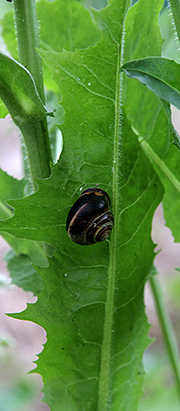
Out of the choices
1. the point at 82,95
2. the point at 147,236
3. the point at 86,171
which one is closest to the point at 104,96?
the point at 82,95

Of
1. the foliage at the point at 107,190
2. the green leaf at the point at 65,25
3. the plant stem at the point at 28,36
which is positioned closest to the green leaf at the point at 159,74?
the foliage at the point at 107,190

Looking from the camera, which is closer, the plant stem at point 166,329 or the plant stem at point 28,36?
the plant stem at point 28,36

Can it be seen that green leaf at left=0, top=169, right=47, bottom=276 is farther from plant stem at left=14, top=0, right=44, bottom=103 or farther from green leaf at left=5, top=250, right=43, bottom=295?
plant stem at left=14, top=0, right=44, bottom=103

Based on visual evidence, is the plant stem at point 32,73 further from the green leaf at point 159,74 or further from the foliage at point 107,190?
the green leaf at point 159,74

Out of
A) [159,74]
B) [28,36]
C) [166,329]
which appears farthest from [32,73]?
[166,329]

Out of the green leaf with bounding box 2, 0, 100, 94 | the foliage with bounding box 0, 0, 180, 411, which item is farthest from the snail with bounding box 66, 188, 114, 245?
the green leaf with bounding box 2, 0, 100, 94

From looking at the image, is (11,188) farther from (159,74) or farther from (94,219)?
(159,74)
